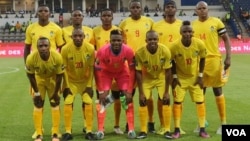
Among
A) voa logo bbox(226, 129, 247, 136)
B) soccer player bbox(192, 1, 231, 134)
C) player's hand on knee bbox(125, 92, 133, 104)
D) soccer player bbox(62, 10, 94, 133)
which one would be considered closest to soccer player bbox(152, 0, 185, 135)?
soccer player bbox(192, 1, 231, 134)

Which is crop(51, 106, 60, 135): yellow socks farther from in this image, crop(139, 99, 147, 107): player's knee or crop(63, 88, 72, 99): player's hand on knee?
crop(139, 99, 147, 107): player's knee

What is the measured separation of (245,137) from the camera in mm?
5641

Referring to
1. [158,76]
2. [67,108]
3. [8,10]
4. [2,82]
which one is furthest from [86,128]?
[8,10]

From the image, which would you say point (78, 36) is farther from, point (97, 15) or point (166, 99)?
point (97, 15)

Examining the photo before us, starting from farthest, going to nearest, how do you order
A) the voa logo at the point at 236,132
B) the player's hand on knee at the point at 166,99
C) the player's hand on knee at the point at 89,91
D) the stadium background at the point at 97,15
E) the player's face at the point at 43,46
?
the stadium background at the point at 97,15 < the player's hand on knee at the point at 89,91 < the player's hand on knee at the point at 166,99 < the player's face at the point at 43,46 < the voa logo at the point at 236,132

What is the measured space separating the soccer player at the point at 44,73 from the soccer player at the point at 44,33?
0.71m

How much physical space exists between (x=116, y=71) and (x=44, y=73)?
1.25 m

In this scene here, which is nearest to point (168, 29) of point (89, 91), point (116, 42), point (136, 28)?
point (136, 28)

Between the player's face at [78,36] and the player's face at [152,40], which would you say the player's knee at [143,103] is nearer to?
the player's face at [152,40]

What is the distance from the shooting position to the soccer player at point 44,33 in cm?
880

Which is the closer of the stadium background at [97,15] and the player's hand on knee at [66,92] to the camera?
the player's hand on knee at [66,92]

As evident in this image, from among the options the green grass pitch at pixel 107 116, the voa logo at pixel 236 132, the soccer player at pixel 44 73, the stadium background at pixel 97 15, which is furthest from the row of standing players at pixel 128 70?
the stadium background at pixel 97 15

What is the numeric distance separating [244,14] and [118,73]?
125 feet

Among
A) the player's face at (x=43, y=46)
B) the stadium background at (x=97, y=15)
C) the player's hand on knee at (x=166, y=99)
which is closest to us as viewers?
the player's face at (x=43, y=46)
